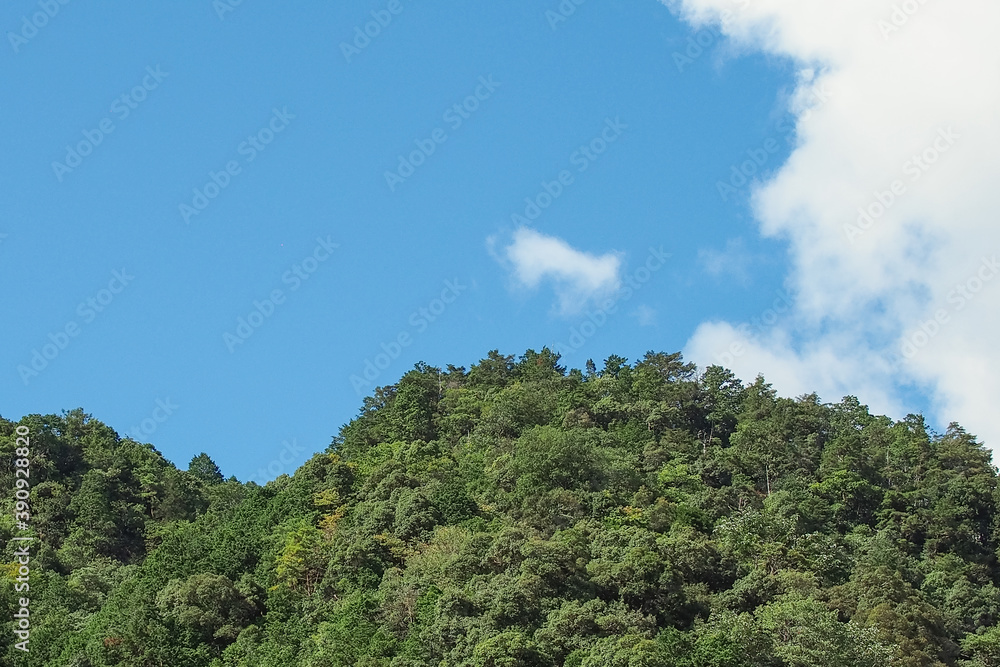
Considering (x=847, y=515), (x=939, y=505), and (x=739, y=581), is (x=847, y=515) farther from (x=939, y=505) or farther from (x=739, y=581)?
(x=739, y=581)

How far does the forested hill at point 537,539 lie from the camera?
4159cm

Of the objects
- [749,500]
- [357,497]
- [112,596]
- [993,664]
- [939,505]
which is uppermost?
[939,505]

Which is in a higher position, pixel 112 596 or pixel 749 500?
pixel 749 500

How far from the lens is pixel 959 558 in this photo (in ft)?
185

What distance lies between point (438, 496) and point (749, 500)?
15218 millimetres

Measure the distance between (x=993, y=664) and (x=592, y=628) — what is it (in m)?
17.1

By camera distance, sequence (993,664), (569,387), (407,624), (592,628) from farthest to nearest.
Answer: (569,387), (993,664), (407,624), (592,628)

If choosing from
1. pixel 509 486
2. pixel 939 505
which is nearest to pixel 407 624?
pixel 509 486

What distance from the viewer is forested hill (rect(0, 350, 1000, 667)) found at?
41594mm

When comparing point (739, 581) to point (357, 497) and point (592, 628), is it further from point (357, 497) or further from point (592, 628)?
point (357, 497)

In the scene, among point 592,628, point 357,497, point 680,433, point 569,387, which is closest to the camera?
point 592,628

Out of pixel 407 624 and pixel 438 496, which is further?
pixel 438 496

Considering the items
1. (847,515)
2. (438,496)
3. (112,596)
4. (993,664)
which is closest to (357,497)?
(438,496)

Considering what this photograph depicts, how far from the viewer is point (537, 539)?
1780 inches
